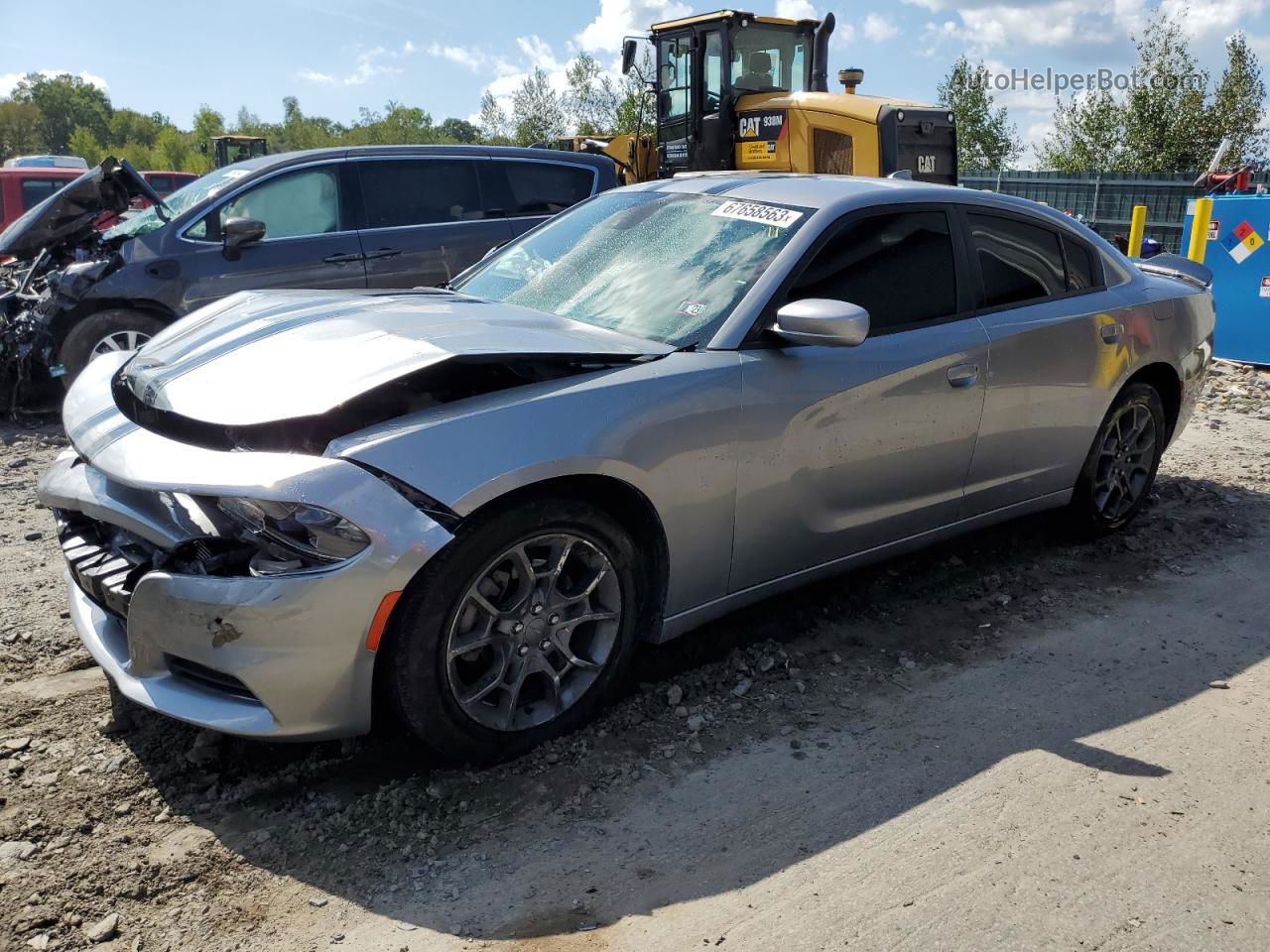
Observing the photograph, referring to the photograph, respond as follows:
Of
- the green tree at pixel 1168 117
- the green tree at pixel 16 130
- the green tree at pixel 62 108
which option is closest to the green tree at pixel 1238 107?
the green tree at pixel 1168 117

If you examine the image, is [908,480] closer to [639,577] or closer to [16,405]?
[639,577]

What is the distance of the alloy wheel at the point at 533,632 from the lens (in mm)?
2822

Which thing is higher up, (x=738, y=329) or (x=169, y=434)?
(x=738, y=329)

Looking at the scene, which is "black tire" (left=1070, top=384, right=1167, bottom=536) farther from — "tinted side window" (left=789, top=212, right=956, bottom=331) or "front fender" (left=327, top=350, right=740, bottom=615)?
"front fender" (left=327, top=350, right=740, bottom=615)

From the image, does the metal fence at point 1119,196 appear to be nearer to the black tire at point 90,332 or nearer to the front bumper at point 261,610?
the black tire at point 90,332

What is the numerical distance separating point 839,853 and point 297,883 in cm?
134

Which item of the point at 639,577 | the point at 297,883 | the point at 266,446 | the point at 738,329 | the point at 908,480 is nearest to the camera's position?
the point at 297,883

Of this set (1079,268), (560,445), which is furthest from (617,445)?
(1079,268)

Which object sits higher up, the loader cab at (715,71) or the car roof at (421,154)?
the loader cab at (715,71)

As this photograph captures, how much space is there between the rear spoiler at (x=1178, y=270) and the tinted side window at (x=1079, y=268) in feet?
3.02

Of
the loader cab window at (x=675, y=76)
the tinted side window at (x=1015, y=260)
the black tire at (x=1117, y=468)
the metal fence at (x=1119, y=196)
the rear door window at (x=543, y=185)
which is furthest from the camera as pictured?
the metal fence at (x=1119, y=196)

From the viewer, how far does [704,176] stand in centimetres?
436

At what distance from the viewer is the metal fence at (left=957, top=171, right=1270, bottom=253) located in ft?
54.5

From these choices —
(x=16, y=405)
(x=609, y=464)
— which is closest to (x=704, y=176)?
(x=609, y=464)
